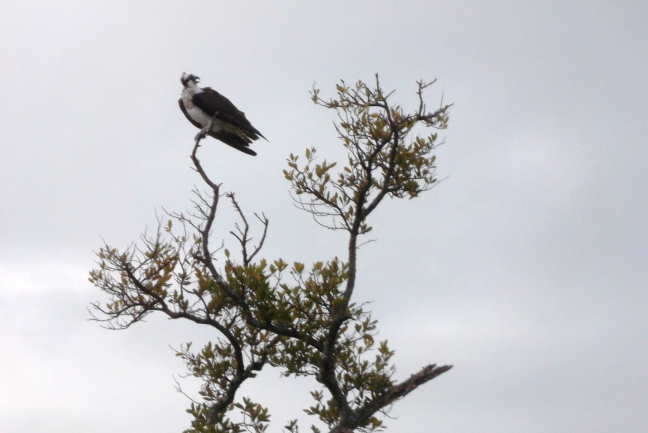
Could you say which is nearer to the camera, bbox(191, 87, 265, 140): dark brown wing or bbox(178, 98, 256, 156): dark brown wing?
bbox(191, 87, 265, 140): dark brown wing

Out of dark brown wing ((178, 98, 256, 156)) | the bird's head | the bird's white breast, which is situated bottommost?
dark brown wing ((178, 98, 256, 156))

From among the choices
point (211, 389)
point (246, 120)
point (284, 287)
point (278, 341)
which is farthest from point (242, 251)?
point (246, 120)

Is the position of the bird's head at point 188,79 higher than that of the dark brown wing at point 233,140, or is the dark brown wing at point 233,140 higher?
the bird's head at point 188,79

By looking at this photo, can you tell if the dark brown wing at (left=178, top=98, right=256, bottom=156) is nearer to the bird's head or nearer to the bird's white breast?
the bird's white breast

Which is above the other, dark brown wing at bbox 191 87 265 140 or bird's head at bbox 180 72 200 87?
bird's head at bbox 180 72 200 87

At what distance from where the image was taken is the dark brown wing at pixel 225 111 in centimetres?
1125

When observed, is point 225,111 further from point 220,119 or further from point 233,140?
point 233,140

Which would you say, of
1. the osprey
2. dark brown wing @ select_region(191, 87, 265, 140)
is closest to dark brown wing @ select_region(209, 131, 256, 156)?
the osprey

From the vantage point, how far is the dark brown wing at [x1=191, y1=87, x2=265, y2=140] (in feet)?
36.9

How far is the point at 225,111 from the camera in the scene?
11.2 m

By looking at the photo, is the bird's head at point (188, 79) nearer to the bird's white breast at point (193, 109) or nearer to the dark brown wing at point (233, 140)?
the bird's white breast at point (193, 109)

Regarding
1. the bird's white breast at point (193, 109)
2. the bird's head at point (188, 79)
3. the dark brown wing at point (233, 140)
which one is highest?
the bird's head at point (188, 79)

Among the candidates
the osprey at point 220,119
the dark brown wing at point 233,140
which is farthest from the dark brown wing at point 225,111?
the dark brown wing at point 233,140

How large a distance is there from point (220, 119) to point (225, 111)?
16 centimetres
